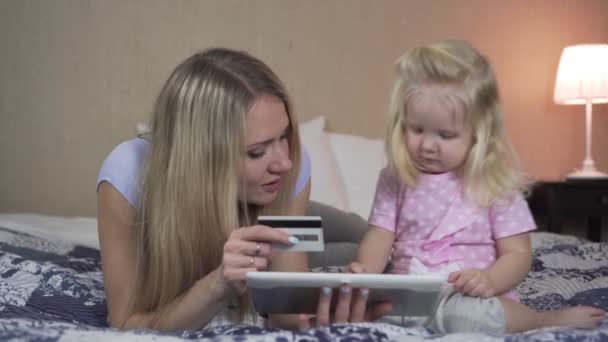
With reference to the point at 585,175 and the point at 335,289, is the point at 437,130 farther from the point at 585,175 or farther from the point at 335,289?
the point at 585,175

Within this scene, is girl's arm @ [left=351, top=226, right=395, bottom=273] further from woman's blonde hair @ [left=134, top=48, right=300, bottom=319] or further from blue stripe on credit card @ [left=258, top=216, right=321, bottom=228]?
blue stripe on credit card @ [left=258, top=216, right=321, bottom=228]

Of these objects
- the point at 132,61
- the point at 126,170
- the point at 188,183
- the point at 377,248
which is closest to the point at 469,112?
the point at 377,248

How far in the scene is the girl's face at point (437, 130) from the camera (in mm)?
1407

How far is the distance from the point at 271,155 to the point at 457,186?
41 cm

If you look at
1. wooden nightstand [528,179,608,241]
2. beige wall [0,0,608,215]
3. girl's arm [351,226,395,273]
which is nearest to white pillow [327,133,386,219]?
beige wall [0,0,608,215]

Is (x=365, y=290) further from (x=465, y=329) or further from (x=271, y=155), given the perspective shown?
(x=271, y=155)

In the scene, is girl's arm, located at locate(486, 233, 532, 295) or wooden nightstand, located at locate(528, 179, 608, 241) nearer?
girl's arm, located at locate(486, 233, 532, 295)

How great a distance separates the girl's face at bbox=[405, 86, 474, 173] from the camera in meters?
1.41

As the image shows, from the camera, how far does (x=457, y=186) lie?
4.87 ft

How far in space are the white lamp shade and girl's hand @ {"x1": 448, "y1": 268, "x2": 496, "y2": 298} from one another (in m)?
2.30

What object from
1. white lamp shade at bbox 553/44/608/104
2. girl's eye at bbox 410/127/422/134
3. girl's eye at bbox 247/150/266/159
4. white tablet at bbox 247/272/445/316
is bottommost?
white tablet at bbox 247/272/445/316

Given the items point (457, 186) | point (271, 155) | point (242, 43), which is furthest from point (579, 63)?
point (271, 155)

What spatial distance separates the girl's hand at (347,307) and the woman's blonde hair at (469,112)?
16.9 inches

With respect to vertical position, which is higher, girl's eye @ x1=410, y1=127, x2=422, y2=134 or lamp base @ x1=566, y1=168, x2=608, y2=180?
girl's eye @ x1=410, y1=127, x2=422, y2=134
